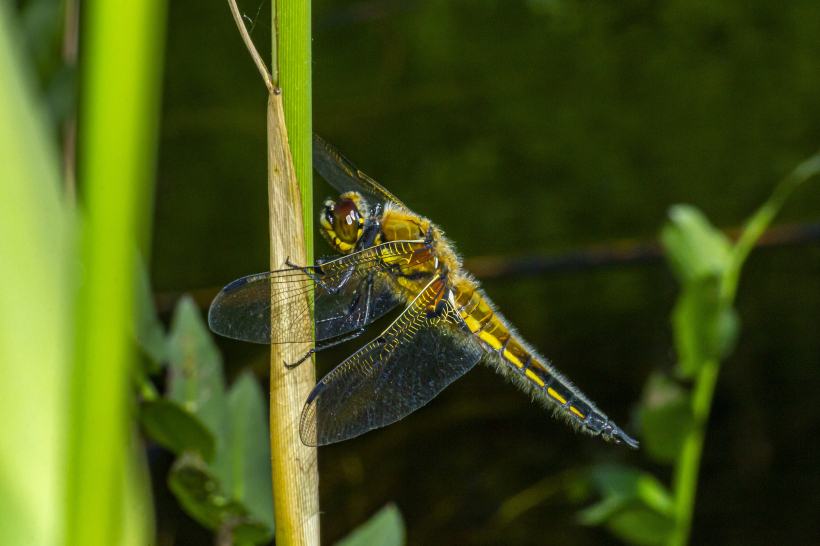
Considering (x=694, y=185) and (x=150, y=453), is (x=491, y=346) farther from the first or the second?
(x=694, y=185)

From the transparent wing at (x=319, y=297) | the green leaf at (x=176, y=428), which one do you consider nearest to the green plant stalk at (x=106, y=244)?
the transparent wing at (x=319, y=297)

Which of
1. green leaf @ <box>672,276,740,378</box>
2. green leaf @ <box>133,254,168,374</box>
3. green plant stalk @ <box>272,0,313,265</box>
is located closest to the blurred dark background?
green leaf @ <box>672,276,740,378</box>

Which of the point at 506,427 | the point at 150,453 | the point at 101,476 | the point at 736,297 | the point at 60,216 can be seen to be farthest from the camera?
the point at 506,427

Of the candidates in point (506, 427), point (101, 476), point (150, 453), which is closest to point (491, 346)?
point (101, 476)

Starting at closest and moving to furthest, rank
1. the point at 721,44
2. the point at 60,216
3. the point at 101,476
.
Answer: the point at 101,476, the point at 60,216, the point at 721,44

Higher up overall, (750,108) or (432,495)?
(750,108)

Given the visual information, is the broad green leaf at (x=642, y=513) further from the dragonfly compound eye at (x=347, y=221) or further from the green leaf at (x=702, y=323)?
the dragonfly compound eye at (x=347, y=221)

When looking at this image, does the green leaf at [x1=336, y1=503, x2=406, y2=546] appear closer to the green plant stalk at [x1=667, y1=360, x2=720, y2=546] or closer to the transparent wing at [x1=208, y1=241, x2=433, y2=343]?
the transparent wing at [x1=208, y1=241, x2=433, y2=343]
